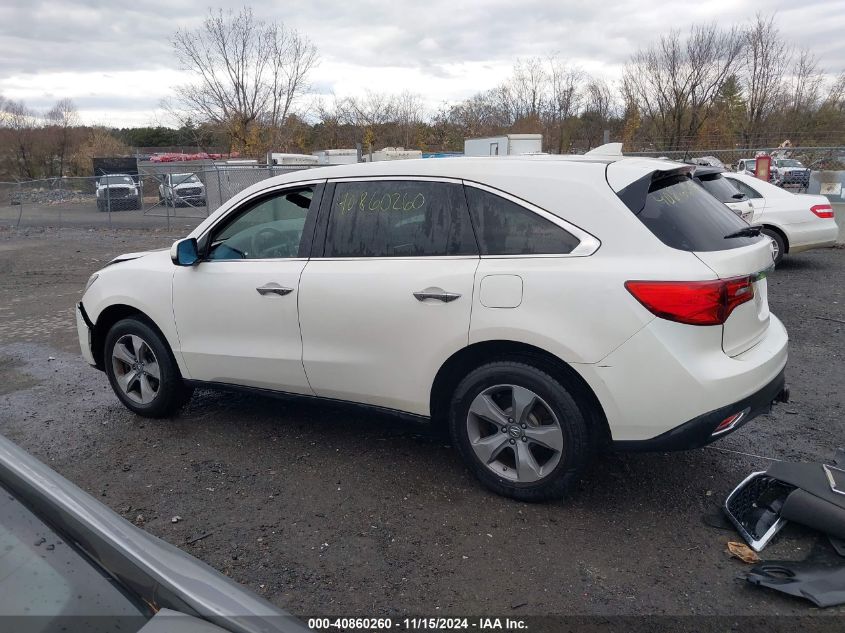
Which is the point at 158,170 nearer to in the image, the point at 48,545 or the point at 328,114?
the point at 328,114

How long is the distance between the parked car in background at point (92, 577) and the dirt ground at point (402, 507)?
3.99 feet

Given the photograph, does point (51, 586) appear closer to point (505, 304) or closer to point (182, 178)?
point (505, 304)

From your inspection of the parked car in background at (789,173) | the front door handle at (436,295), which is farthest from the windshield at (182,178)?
the front door handle at (436,295)

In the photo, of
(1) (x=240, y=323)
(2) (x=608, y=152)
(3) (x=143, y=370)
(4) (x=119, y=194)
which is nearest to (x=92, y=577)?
(1) (x=240, y=323)

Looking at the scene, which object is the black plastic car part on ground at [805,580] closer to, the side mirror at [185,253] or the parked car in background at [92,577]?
the parked car in background at [92,577]

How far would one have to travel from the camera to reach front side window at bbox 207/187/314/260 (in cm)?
430

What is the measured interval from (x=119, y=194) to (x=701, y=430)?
90.9ft

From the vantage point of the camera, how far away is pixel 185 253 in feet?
14.6

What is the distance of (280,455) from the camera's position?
171 inches

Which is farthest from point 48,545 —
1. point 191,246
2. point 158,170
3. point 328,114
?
point 328,114

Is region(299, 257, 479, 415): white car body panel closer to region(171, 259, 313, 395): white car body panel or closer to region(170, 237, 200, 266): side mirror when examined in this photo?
region(171, 259, 313, 395): white car body panel

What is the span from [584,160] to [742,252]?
97 cm

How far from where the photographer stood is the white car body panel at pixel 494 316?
3164 mm

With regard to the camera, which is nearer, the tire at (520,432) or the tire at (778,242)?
the tire at (520,432)
